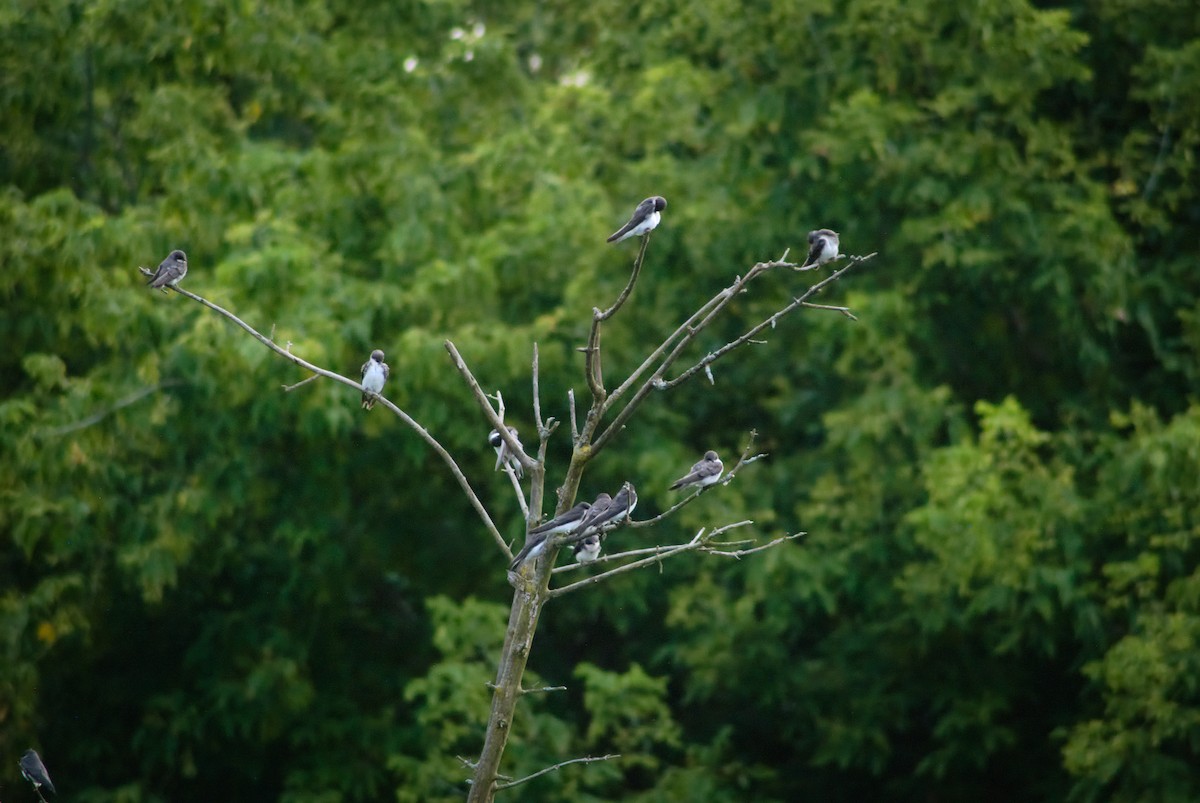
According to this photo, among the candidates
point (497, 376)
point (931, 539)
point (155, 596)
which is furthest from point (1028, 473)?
point (155, 596)

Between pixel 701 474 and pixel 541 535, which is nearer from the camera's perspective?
pixel 541 535

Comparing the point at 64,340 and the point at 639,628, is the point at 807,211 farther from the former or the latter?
the point at 64,340

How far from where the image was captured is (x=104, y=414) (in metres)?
10.7

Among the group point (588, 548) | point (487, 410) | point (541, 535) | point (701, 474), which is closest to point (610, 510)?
point (588, 548)

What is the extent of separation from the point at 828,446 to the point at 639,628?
120 inches

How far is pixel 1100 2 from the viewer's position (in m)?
11.5

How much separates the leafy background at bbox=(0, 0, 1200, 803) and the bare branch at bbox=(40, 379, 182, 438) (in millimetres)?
34

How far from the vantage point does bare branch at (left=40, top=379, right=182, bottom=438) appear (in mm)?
10430

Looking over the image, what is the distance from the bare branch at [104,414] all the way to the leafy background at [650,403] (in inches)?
1.3

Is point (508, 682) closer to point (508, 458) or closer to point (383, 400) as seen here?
point (383, 400)

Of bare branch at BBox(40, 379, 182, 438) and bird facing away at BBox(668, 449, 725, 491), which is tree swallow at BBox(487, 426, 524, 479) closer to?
bird facing away at BBox(668, 449, 725, 491)

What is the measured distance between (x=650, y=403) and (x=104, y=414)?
4.13 m

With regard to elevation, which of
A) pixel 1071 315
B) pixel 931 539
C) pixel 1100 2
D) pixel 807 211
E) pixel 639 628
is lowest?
pixel 639 628

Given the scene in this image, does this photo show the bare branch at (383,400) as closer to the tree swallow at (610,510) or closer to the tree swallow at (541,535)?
the tree swallow at (541,535)
